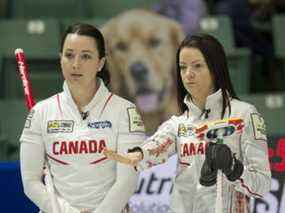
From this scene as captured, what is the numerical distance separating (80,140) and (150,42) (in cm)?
259

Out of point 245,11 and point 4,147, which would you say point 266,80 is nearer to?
point 245,11

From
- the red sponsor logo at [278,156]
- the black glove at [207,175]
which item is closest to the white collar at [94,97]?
the black glove at [207,175]

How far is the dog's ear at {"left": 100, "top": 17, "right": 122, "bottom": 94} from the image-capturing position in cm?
510

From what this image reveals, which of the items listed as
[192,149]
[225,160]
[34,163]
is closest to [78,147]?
[34,163]

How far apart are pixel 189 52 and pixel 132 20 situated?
8.73ft

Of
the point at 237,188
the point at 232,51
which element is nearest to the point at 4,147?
the point at 232,51

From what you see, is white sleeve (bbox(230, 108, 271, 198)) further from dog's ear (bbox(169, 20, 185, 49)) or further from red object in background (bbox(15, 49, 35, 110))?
dog's ear (bbox(169, 20, 185, 49))

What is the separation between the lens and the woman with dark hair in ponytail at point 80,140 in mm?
2699

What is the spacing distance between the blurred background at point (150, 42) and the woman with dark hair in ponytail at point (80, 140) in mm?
1706

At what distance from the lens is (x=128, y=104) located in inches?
111

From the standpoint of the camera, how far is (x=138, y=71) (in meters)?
5.18

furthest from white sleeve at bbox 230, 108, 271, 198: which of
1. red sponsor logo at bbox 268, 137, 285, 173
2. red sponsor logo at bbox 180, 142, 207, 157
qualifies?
red sponsor logo at bbox 268, 137, 285, 173

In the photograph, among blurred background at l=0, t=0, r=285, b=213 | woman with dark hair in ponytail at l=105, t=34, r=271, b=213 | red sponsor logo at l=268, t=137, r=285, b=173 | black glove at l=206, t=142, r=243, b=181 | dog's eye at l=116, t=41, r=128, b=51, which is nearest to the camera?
black glove at l=206, t=142, r=243, b=181

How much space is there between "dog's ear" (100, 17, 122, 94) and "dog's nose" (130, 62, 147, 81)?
97 mm
